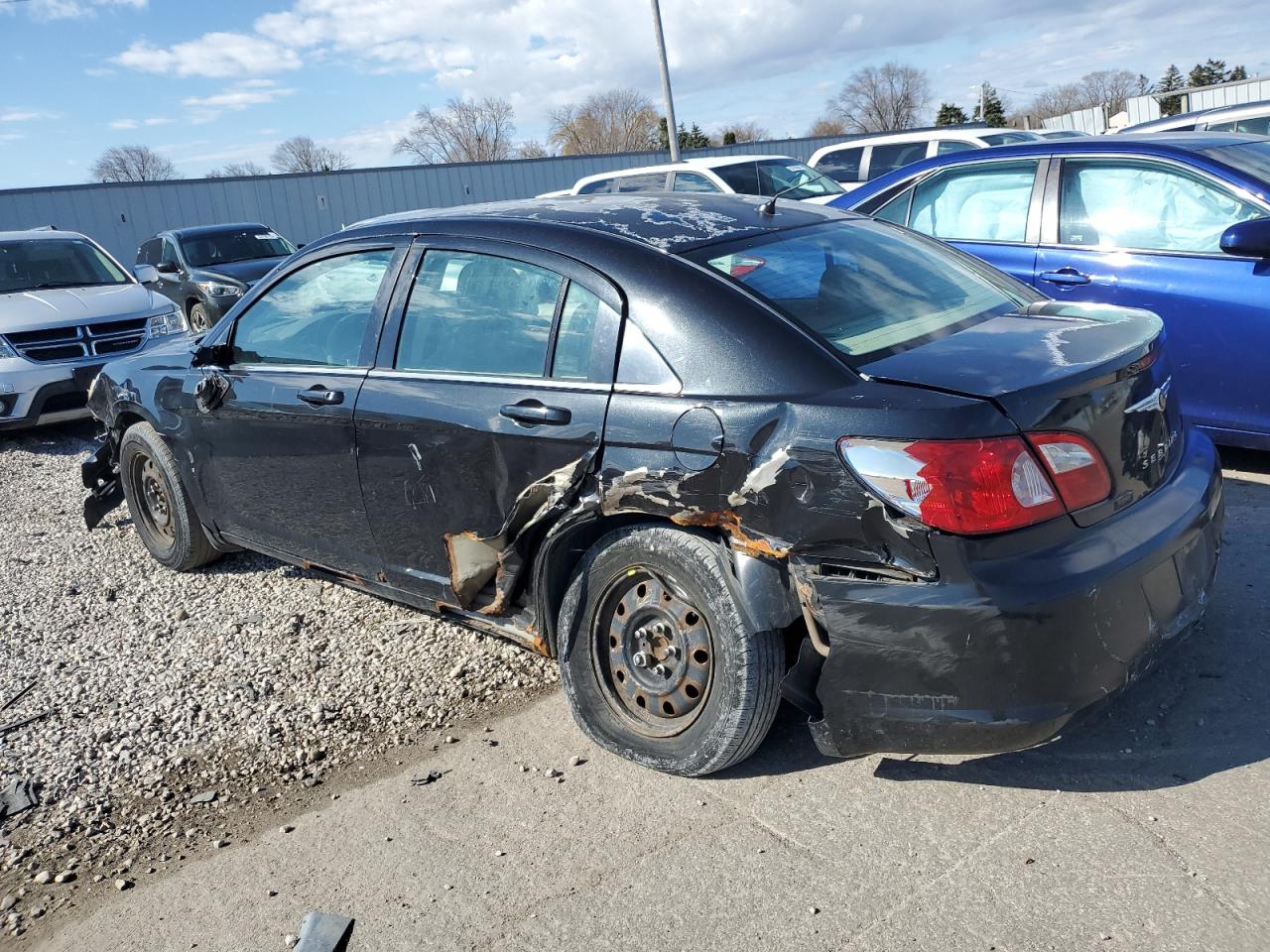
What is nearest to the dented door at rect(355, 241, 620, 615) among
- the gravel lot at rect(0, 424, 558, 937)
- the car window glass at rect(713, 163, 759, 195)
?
the gravel lot at rect(0, 424, 558, 937)

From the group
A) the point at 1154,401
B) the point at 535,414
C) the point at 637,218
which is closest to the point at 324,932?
the point at 535,414

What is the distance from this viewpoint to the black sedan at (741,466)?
2588 millimetres

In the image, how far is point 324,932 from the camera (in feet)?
8.64

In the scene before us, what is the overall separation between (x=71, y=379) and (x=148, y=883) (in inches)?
267

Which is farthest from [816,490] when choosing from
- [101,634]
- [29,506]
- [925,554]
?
[29,506]

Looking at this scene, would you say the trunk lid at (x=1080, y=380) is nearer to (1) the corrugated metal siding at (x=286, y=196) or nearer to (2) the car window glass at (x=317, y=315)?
(2) the car window glass at (x=317, y=315)

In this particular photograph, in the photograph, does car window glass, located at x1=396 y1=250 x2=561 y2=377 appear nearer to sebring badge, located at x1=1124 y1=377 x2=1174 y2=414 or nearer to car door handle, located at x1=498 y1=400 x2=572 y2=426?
car door handle, located at x1=498 y1=400 x2=572 y2=426

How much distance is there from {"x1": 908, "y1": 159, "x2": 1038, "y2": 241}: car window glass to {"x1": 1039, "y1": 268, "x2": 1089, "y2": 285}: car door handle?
35 centimetres

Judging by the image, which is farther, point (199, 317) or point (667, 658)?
point (199, 317)

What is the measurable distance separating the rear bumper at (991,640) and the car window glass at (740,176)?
11090 millimetres

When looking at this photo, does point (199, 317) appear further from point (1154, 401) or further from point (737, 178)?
point (1154, 401)

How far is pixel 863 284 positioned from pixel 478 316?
1238 millimetres

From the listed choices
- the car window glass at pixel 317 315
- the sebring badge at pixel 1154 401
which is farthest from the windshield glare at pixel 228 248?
the sebring badge at pixel 1154 401

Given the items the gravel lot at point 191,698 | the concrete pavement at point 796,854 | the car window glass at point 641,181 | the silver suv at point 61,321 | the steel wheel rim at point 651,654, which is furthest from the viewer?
the car window glass at point 641,181
